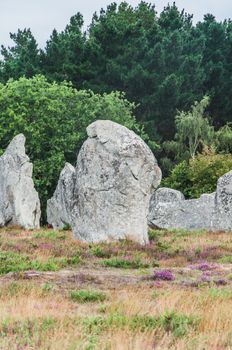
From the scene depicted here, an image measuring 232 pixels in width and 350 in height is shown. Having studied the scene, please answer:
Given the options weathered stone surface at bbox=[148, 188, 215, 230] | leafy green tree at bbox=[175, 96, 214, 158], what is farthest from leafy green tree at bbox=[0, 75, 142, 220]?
weathered stone surface at bbox=[148, 188, 215, 230]

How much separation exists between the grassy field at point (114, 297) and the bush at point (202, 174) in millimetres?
25968

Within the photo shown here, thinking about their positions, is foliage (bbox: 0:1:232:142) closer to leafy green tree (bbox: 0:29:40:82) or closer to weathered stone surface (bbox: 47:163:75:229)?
leafy green tree (bbox: 0:29:40:82)

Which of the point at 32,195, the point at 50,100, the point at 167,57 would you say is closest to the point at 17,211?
the point at 32,195

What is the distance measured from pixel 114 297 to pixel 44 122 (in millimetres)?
39054

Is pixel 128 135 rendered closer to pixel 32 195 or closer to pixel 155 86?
pixel 32 195

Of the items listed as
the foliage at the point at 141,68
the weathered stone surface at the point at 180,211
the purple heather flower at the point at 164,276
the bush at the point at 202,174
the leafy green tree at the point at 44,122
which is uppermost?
the foliage at the point at 141,68

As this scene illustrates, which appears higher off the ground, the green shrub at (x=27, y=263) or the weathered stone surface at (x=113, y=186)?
the weathered stone surface at (x=113, y=186)

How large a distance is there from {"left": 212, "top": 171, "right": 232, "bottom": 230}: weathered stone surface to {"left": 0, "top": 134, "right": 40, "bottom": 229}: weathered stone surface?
10120 mm

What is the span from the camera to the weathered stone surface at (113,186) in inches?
967

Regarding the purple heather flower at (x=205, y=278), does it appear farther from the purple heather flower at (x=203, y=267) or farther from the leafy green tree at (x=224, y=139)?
the leafy green tree at (x=224, y=139)

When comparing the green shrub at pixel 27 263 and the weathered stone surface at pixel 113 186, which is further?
the weathered stone surface at pixel 113 186

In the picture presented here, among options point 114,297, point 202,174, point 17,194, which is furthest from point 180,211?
point 114,297

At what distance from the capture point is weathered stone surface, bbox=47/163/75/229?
122 ft

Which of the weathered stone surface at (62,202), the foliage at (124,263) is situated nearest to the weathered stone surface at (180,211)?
the weathered stone surface at (62,202)
